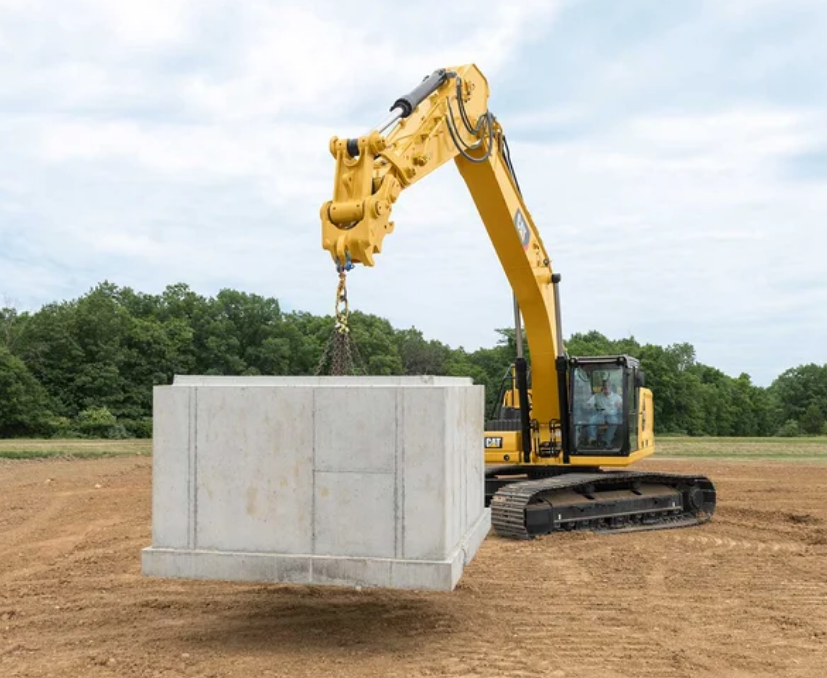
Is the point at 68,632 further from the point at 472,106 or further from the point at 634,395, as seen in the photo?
the point at 634,395

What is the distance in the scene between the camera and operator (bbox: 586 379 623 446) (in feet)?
43.2

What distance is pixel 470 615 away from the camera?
7730 millimetres

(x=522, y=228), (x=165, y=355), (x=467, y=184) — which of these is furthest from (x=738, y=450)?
(x=165, y=355)

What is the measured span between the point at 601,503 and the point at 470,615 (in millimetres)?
5524

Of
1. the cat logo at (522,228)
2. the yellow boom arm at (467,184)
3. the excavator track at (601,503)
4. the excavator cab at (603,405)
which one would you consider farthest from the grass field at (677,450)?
the cat logo at (522,228)

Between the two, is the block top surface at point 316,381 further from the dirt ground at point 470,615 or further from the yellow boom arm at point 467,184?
the dirt ground at point 470,615

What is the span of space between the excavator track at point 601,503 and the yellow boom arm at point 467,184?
120cm

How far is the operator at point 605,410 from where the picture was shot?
43.2 feet

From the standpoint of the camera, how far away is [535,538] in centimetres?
1193

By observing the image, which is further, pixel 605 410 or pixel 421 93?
pixel 605 410

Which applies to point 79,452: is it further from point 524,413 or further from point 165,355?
point 165,355

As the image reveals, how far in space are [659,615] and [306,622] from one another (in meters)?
3.18

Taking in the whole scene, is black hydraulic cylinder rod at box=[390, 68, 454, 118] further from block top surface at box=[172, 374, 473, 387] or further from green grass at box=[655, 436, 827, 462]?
green grass at box=[655, 436, 827, 462]

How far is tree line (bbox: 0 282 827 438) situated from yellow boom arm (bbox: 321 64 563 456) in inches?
1131
